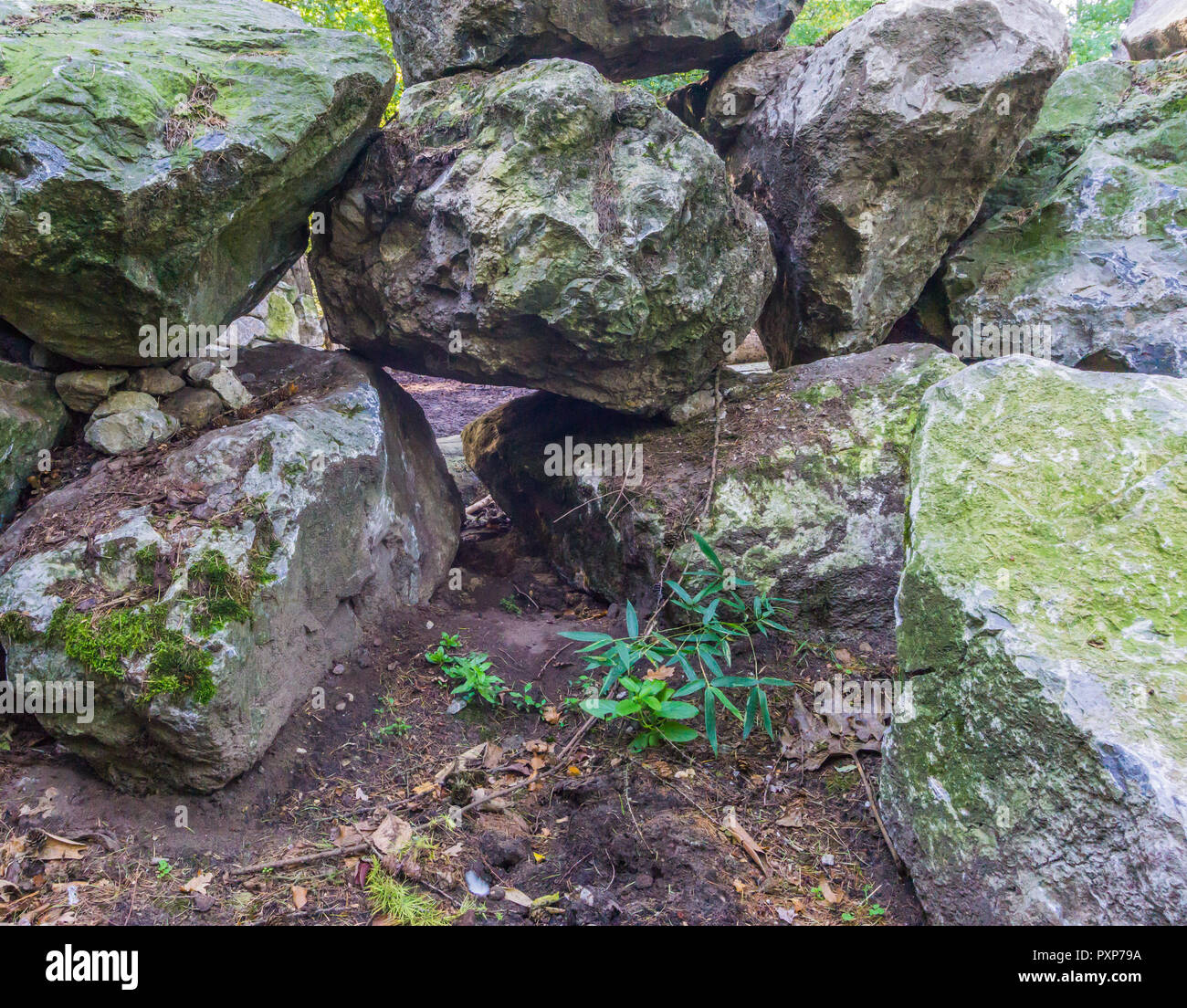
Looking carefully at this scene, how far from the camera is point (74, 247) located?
3.19 meters

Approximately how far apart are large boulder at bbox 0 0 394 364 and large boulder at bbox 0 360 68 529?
0.22 meters

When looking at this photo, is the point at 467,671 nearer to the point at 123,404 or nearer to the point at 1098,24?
the point at 123,404

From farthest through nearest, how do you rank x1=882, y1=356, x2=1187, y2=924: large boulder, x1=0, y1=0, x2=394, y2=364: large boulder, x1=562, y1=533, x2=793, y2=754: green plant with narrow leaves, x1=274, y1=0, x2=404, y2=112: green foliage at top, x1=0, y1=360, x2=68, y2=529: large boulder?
1. x1=274, y1=0, x2=404, y2=112: green foliage at top
2. x1=0, y1=360, x2=68, y2=529: large boulder
3. x1=562, y1=533, x2=793, y2=754: green plant with narrow leaves
4. x1=0, y1=0, x2=394, y2=364: large boulder
5. x1=882, y1=356, x2=1187, y2=924: large boulder

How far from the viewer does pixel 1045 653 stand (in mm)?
2303

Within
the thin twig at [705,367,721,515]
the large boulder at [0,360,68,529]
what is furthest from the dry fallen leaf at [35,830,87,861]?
the thin twig at [705,367,721,515]

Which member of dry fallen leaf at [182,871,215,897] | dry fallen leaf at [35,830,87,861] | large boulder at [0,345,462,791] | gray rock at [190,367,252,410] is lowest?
dry fallen leaf at [182,871,215,897]

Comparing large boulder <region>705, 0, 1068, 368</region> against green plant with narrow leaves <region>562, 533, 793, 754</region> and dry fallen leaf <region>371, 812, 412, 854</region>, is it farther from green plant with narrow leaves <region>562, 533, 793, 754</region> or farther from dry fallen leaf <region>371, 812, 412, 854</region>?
dry fallen leaf <region>371, 812, 412, 854</region>

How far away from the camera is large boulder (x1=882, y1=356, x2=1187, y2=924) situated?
6.77ft

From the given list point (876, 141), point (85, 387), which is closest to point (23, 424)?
point (85, 387)

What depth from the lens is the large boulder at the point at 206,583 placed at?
9.80 feet

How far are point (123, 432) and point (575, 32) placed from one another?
326cm

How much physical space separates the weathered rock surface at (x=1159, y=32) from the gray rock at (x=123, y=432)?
7.94 meters

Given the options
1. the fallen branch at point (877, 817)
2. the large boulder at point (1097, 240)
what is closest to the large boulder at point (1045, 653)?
the fallen branch at point (877, 817)

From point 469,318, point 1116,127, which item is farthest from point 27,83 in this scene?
point 1116,127
